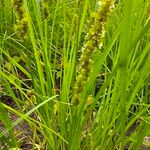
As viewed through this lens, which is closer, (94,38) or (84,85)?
(94,38)

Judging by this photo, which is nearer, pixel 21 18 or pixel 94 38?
pixel 94 38

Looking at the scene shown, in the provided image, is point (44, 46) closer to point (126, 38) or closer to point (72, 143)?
point (72, 143)

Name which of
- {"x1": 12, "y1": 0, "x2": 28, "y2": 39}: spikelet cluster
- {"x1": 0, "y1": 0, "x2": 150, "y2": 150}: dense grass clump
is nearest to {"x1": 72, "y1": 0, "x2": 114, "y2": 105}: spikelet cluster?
{"x1": 0, "y1": 0, "x2": 150, "y2": 150}: dense grass clump

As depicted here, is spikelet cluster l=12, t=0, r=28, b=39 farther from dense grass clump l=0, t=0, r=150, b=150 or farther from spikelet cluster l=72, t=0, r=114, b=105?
spikelet cluster l=72, t=0, r=114, b=105

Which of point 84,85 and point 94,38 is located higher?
point 94,38

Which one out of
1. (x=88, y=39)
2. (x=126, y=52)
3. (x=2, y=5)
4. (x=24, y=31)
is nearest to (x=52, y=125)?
(x=24, y=31)

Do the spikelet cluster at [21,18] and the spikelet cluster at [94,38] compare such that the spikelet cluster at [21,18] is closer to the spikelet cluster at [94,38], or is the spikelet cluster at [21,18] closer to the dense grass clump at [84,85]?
the dense grass clump at [84,85]

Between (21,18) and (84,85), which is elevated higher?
(21,18)

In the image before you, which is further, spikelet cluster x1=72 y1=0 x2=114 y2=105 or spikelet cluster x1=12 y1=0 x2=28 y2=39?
spikelet cluster x1=12 y1=0 x2=28 y2=39
